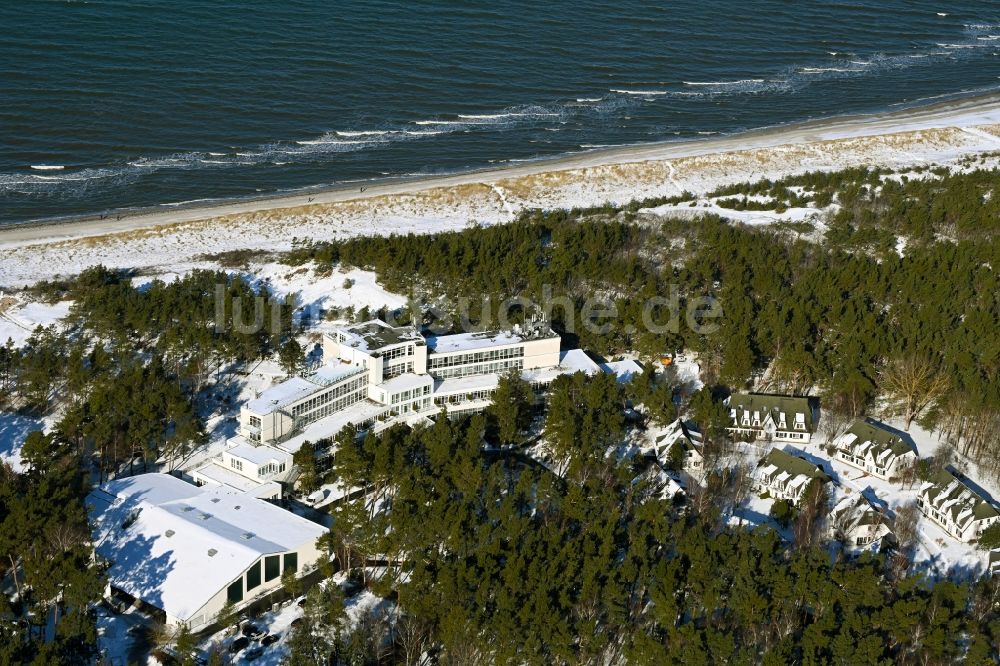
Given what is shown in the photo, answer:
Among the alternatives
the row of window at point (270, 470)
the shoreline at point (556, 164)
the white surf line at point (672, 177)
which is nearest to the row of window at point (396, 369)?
the row of window at point (270, 470)

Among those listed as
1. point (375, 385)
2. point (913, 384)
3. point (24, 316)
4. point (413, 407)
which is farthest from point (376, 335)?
point (913, 384)

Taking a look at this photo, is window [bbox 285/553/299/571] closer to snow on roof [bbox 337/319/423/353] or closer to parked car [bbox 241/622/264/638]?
parked car [bbox 241/622/264/638]

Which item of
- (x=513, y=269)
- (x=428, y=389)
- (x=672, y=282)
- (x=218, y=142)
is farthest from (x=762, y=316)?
(x=218, y=142)

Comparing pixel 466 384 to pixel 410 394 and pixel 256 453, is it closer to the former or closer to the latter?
pixel 410 394

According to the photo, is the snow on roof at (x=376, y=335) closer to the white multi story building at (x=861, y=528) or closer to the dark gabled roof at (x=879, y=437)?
the dark gabled roof at (x=879, y=437)

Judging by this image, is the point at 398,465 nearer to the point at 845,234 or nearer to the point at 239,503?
the point at 239,503
